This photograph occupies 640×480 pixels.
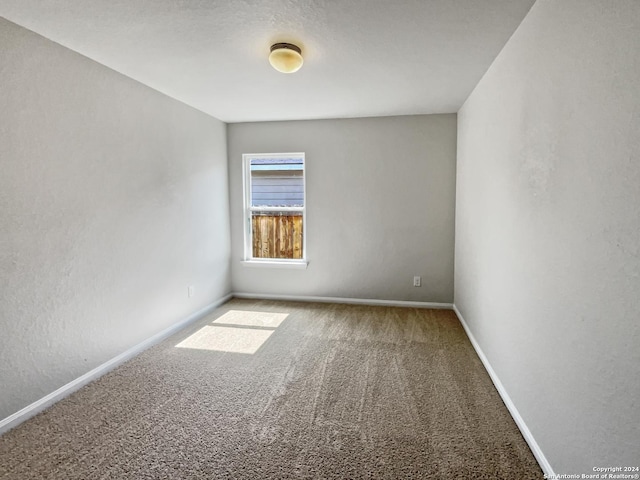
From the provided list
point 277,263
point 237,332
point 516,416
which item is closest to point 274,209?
point 277,263

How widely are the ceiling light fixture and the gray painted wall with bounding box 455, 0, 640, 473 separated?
1.38m

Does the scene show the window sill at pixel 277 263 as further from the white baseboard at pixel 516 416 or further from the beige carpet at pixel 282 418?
the white baseboard at pixel 516 416

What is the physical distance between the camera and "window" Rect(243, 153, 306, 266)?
14.8 feet

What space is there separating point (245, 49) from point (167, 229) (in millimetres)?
1873

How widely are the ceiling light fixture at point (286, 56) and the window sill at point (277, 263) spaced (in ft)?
8.66

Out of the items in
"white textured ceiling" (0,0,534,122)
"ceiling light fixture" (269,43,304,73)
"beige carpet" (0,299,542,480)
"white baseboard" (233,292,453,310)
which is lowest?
A: "beige carpet" (0,299,542,480)

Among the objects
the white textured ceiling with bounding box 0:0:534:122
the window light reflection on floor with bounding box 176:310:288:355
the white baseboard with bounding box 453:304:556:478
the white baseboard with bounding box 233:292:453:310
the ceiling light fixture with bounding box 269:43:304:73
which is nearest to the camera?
the white baseboard with bounding box 453:304:556:478

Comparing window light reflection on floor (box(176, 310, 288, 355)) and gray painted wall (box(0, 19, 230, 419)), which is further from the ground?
gray painted wall (box(0, 19, 230, 419))

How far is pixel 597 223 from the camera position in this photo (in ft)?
4.07

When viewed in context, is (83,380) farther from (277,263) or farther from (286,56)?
(286,56)

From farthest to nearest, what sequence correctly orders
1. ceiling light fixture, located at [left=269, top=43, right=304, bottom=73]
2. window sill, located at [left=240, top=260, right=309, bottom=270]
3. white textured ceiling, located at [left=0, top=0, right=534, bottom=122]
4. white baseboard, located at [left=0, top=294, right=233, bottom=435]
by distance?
window sill, located at [left=240, top=260, right=309, bottom=270]
ceiling light fixture, located at [left=269, top=43, right=304, bottom=73]
white baseboard, located at [left=0, top=294, right=233, bottom=435]
white textured ceiling, located at [left=0, top=0, right=534, bottom=122]

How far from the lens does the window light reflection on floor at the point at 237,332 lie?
3111 mm

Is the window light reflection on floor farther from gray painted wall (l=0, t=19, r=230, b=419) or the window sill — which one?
the window sill

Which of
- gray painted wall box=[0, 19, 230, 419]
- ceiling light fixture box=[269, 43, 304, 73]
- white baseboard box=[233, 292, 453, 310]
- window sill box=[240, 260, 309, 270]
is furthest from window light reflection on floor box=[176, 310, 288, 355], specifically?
ceiling light fixture box=[269, 43, 304, 73]
